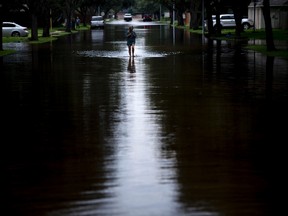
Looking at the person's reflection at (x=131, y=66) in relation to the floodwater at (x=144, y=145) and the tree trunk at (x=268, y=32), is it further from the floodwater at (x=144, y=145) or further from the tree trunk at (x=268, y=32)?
the tree trunk at (x=268, y=32)

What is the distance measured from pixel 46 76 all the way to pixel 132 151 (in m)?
12.8

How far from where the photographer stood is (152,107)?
1530 cm

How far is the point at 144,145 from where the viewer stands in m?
11.0

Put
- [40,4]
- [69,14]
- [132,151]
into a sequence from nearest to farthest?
[132,151], [40,4], [69,14]

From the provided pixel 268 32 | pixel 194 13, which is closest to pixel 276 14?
pixel 194 13

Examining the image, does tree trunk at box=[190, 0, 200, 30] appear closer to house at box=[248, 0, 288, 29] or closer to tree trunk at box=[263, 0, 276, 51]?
house at box=[248, 0, 288, 29]

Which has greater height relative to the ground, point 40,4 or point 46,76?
point 40,4

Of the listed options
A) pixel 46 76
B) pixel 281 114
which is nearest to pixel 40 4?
pixel 46 76

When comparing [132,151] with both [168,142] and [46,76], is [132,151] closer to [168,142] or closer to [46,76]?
[168,142]

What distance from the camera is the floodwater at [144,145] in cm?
778

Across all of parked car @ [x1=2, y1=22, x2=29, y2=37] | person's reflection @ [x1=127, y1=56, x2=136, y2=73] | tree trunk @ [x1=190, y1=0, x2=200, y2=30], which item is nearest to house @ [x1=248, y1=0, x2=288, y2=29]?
tree trunk @ [x1=190, y1=0, x2=200, y2=30]

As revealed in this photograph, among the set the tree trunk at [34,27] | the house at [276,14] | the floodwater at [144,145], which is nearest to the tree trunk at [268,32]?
the floodwater at [144,145]

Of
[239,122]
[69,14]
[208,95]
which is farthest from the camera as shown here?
[69,14]

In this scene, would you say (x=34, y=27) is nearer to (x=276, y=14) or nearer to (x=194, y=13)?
(x=276, y=14)
